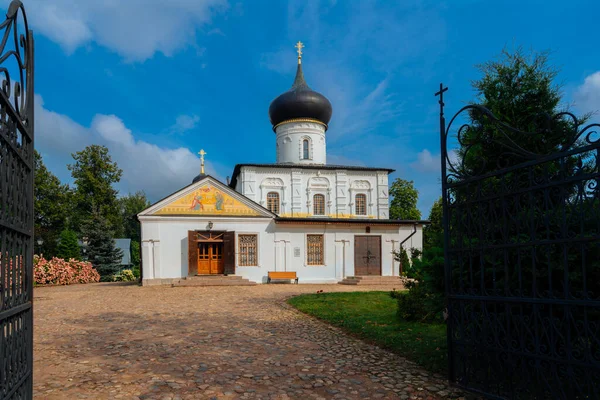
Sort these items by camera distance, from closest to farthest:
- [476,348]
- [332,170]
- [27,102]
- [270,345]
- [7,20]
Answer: [7,20]
[27,102]
[476,348]
[270,345]
[332,170]

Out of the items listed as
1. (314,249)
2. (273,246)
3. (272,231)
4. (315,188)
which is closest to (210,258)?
(273,246)

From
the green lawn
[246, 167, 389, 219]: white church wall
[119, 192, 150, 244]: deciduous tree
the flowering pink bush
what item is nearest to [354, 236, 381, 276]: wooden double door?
[246, 167, 389, 219]: white church wall

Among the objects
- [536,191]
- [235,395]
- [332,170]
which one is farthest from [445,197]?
[332,170]

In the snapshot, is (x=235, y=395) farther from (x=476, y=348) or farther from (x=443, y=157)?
(x=443, y=157)

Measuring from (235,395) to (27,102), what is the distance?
11.2 ft

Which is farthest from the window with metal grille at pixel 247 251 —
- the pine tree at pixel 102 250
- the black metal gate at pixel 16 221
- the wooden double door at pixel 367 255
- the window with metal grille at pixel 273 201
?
the black metal gate at pixel 16 221

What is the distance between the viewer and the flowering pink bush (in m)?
26.1

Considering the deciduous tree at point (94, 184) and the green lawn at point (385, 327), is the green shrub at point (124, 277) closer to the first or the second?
the deciduous tree at point (94, 184)

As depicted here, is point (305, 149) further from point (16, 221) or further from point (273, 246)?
point (16, 221)

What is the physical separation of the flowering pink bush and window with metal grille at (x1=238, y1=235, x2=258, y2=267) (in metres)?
11.9

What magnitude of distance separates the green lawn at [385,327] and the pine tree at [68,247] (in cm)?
2405

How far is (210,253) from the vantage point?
75.8 ft

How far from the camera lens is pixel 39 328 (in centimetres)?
929

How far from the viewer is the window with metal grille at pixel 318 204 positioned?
2988 cm
